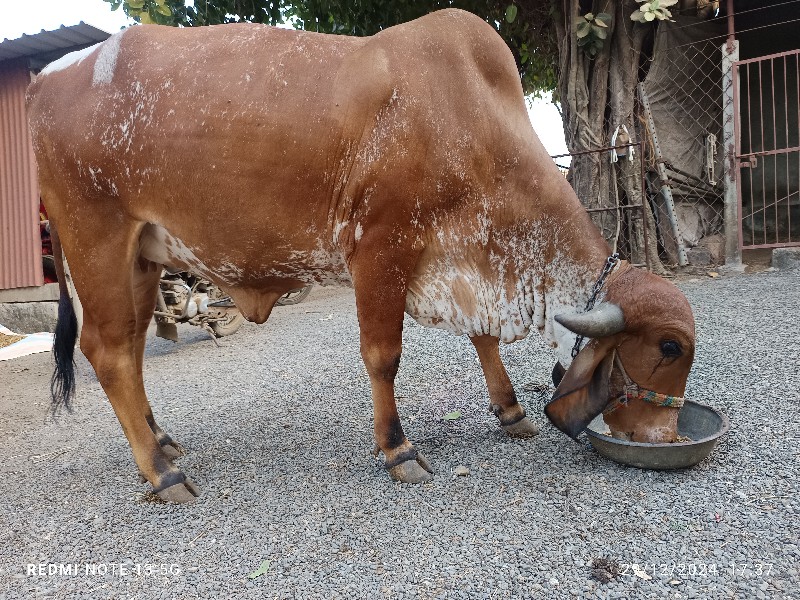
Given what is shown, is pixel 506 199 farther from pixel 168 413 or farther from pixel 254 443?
pixel 168 413

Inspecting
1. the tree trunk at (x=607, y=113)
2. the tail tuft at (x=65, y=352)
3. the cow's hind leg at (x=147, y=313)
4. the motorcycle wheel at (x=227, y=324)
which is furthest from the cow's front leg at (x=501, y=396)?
the tree trunk at (x=607, y=113)

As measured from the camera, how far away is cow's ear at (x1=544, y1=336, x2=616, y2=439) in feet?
8.20

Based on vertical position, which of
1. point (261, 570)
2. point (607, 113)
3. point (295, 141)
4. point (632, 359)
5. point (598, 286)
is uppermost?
point (607, 113)

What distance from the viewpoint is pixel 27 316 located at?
8.06m

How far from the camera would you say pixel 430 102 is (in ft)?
8.98

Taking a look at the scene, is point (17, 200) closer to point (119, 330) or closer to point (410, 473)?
point (119, 330)

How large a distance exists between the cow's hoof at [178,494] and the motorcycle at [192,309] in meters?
3.43

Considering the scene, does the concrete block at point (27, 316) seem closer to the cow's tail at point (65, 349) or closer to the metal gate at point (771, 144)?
the cow's tail at point (65, 349)

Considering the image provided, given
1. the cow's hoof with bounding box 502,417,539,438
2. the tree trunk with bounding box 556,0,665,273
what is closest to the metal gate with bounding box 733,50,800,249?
the tree trunk with bounding box 556,0,665,273

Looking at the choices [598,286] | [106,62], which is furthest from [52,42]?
[598,286]

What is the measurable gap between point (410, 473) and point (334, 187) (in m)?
Result: 1.35

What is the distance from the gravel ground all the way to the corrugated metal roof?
474cm

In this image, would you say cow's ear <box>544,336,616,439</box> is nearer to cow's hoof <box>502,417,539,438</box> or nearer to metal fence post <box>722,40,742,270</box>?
cow's hoof <box>502,417,539,438</box>

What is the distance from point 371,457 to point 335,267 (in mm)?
972
